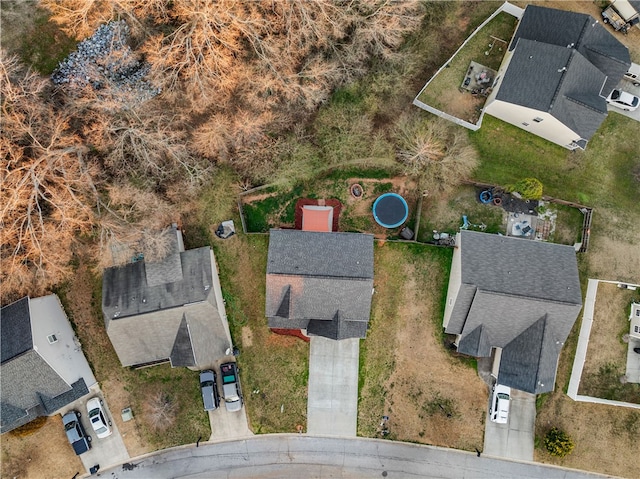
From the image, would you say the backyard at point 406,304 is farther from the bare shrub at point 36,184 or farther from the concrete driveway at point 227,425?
the bare shrub at point 36,184

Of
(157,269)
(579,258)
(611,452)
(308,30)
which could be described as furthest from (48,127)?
(611,452)

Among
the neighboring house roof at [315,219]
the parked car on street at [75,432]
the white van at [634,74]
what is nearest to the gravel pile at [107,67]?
the neighboring house roof at [315,219]

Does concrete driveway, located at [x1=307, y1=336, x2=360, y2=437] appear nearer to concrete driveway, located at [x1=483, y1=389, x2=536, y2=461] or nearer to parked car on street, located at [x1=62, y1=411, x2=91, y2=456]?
concrete driveway, located at [x1=483, y1=389, x2=536, y2=461]

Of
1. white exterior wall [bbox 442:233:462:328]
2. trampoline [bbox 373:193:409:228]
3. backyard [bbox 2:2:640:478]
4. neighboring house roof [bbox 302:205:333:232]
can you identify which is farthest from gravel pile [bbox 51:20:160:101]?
white exterior wall [bbox 442:233:462:328]

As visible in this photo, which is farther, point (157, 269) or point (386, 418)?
point (386, 418)

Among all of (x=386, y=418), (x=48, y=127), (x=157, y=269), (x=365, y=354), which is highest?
(x=48, y=127)

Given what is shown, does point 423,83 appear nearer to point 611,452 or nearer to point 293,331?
point 293,331

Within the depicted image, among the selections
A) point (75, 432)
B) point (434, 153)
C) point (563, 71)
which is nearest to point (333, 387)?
point (434, 153)
